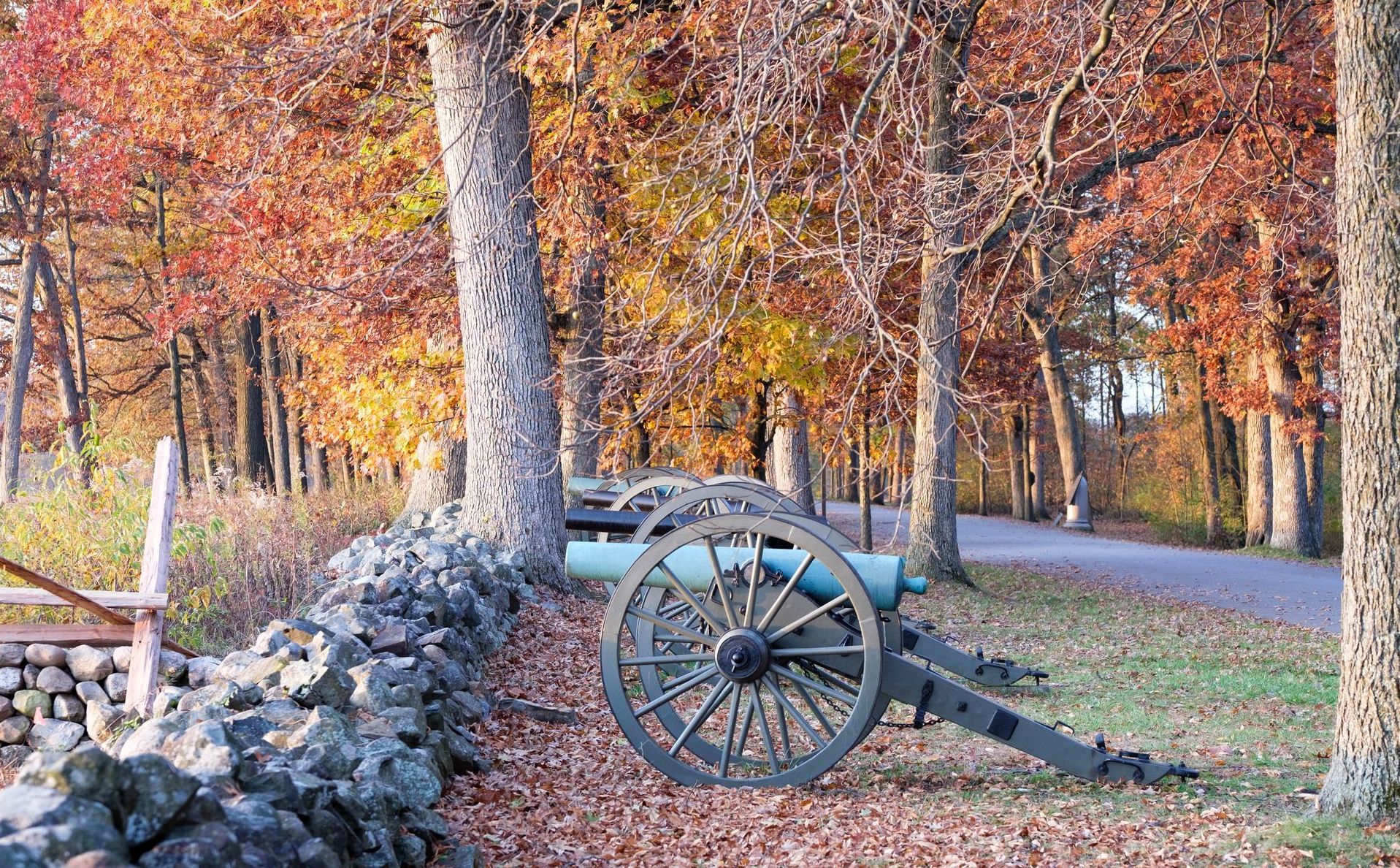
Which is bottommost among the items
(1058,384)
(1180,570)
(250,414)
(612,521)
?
(1180,570)

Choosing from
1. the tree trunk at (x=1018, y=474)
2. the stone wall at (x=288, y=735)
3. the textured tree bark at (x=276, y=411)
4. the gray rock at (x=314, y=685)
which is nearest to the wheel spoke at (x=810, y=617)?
the stone wall at (x=288, y=735)

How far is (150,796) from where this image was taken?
2.73 m

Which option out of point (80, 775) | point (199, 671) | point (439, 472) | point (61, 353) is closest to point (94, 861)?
point (80, 775)

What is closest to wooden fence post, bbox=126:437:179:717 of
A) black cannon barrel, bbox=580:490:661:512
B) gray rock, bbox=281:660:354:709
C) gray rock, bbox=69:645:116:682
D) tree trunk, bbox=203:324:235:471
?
gray rock, bbox=69:645:116:682

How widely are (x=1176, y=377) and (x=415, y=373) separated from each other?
22.0 metres

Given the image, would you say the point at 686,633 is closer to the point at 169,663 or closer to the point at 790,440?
the point at 169,663

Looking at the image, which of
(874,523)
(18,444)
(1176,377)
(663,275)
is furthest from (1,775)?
(1176,377)

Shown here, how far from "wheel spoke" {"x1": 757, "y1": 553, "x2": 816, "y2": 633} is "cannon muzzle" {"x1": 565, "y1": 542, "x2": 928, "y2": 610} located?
0.16 m

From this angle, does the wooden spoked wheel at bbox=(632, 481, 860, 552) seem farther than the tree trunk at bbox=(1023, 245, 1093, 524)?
No

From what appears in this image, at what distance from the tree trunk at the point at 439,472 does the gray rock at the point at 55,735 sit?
24.4ft

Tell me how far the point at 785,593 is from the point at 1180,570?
44.7ft

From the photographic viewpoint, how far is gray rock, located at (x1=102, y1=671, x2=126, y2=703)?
7590 mm

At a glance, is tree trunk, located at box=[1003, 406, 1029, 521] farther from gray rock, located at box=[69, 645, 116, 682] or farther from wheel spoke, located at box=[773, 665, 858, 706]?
wheel spoke, located at box=[773, 665, 858, 706]

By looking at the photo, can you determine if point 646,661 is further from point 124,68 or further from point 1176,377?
point 1176,377
